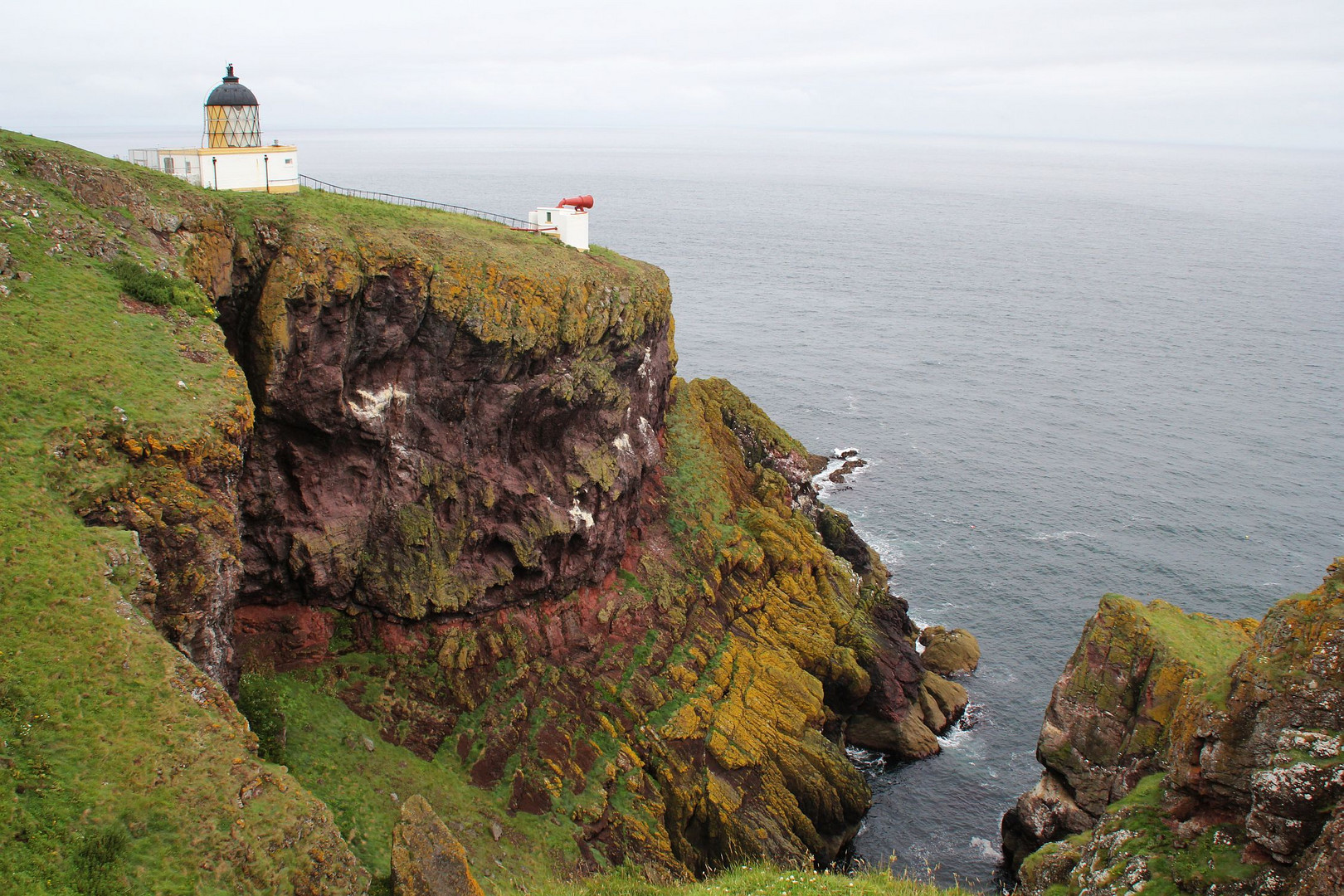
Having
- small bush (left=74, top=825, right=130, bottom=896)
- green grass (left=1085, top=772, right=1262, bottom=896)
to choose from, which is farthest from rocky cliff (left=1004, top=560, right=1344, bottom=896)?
small bush (left=74, top=825, right=130, bottom=896)

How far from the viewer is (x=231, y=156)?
43.2 metres

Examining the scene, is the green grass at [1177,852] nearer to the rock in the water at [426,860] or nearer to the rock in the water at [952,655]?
the rock in the water at [426,860]

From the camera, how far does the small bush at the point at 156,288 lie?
31.6m

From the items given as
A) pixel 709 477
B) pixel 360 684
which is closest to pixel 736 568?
pixel 709 477

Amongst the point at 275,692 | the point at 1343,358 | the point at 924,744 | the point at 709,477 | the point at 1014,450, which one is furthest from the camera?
the point at 1343,358

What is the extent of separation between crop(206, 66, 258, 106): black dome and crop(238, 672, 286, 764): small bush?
30.4 m

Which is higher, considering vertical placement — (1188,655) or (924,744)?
(1188,655)

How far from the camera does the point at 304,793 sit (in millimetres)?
21344

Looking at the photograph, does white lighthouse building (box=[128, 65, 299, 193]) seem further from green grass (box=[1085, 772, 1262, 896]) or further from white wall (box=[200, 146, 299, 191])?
green grass (box=[1085, 772, 1262, 896])

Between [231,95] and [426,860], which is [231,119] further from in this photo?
[426,860]

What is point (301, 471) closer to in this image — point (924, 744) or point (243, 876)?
point (243, 876)

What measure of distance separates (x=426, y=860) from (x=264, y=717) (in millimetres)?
10564

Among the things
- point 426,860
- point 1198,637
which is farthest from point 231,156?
point 1198,637

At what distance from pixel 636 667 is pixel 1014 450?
62045 millimetres
